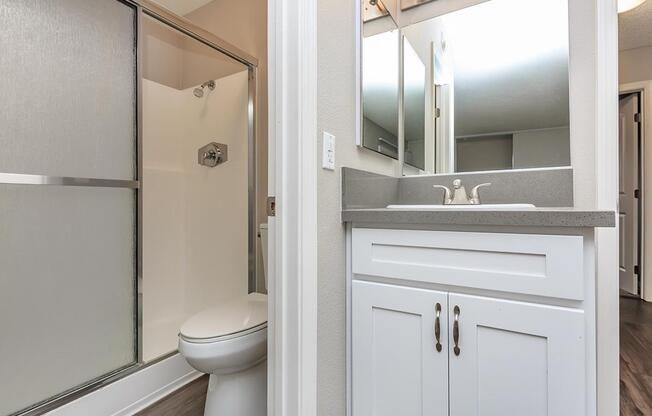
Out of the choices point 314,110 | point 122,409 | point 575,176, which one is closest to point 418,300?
point 314,110

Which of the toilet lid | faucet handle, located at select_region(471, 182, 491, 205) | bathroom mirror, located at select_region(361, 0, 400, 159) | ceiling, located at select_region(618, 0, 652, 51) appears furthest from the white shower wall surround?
ceiling, located at select_region(618, 0, 652, 51)

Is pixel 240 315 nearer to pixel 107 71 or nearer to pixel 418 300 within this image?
pixel 418 300

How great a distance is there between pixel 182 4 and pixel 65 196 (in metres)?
1.66

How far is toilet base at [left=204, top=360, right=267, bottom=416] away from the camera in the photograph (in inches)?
48.8

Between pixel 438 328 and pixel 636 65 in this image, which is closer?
pixel 438 328

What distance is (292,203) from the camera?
89cm

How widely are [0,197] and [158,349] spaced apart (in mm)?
1059

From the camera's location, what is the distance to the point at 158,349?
1.83m

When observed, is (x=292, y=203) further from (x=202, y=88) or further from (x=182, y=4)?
(x=182, y=4)

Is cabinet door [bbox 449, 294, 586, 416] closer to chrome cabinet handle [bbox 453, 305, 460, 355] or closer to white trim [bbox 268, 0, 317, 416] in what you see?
chrome cabinet handle [bbox 453, 305, 460, 355]

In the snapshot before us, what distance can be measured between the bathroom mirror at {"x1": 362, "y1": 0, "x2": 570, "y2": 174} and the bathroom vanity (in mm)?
672

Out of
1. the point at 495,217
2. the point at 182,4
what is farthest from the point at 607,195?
the point at 182,4

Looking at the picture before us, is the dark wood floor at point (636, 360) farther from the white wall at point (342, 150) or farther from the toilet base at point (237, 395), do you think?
the toilet base at point (237, 395)

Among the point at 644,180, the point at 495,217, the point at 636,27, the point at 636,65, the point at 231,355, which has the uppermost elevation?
the point at 636,27
